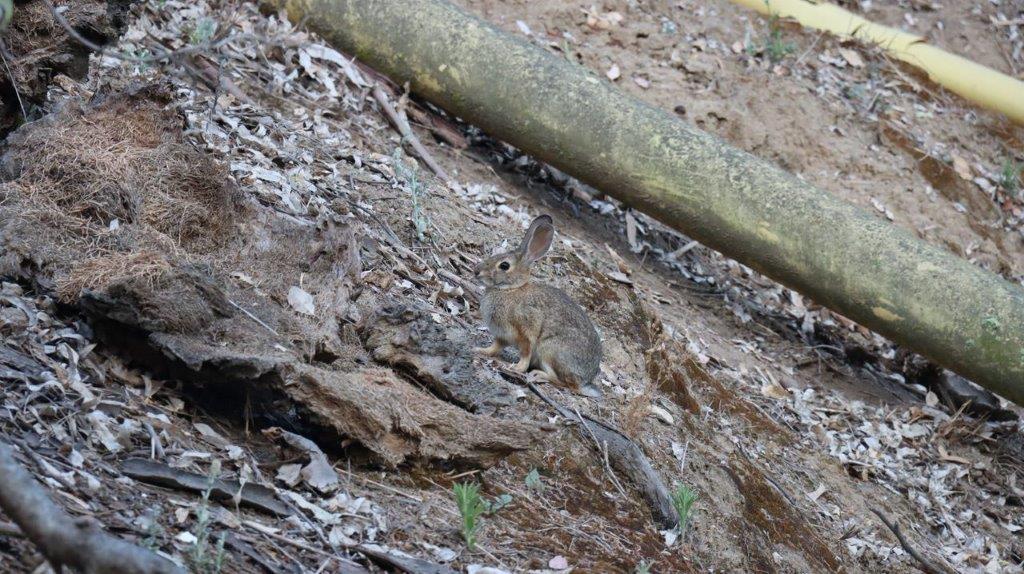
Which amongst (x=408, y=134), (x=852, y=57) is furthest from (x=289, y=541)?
(x=852, y=57)

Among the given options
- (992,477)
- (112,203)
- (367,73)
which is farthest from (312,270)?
(992,477)

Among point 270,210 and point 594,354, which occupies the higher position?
point 270,210

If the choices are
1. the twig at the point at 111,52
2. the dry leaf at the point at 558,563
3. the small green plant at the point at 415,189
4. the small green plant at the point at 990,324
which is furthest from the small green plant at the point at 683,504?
the small green plant at the point at 990,324

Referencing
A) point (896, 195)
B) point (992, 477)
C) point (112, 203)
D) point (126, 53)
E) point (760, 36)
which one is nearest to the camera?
point (112, 203)

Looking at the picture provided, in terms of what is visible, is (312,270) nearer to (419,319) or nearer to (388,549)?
(419,319)

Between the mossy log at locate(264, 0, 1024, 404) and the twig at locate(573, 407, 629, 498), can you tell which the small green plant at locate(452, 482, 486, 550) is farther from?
the mossy log at locate(264, 0, 1024, 404)

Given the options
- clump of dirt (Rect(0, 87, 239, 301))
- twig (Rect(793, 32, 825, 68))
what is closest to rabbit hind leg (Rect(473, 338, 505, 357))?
clump of dirt (Rect(0, 87, 239, 301))

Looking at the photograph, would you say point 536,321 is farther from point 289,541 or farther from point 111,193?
point 289,541
